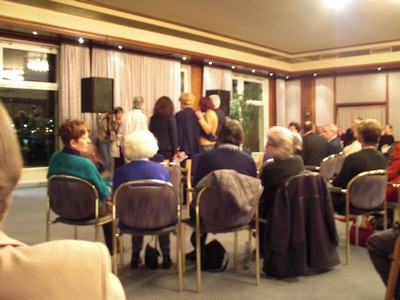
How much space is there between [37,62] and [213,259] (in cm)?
648

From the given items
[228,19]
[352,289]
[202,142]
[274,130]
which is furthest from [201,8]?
[352,289]

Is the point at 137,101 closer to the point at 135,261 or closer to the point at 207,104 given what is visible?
the point at 207,104

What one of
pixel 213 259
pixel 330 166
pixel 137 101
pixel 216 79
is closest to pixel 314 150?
pixel 330 166

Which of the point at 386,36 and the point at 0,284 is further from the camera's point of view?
the point at 386,36

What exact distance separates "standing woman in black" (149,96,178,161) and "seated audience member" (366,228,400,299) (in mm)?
3617

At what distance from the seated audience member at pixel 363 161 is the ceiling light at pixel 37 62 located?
21.6 feet

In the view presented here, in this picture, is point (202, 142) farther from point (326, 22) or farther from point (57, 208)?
point (326, 22)

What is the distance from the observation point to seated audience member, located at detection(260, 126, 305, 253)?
11.2 ft

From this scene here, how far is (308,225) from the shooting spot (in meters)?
3.37

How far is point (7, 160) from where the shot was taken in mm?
775

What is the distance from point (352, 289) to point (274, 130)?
4.52ft

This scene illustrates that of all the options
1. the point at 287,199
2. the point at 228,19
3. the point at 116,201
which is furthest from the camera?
the point at 228,19

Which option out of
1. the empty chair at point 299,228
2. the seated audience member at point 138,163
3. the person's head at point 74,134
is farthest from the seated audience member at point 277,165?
the person's head at point 74,134

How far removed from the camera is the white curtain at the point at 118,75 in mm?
8375
